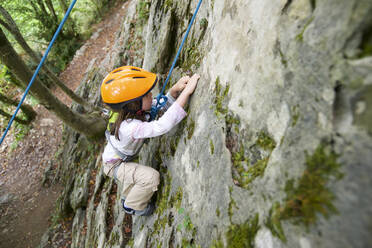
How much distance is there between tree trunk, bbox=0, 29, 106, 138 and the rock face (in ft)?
16.9

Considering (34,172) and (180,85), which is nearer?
(180,85)

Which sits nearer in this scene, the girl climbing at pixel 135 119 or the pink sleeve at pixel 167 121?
the pink sleeve at pixel 167 121

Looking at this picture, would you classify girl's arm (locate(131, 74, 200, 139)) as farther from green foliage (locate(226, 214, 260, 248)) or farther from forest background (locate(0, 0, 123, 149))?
forest background (locate(0, 0, 123, 149))

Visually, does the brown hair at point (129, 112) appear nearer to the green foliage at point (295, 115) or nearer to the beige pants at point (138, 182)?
the beige pants at point (138, 182)

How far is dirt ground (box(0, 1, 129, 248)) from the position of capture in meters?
9.87

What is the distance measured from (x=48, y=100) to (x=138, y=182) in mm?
5006

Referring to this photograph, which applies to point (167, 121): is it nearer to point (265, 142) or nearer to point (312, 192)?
point (265, 142)

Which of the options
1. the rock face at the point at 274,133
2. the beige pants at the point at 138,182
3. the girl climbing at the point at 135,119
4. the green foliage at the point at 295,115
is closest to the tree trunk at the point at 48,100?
the girl climbing at the point at 135,119

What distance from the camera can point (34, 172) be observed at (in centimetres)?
1216

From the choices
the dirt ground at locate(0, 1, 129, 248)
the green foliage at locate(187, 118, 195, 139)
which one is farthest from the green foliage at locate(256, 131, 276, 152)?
the dirt ground at locate(0, 1, 129, 248)

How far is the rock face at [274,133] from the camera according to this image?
3.83 ft

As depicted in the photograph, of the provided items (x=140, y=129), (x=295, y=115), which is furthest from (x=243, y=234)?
(x=140, y=129)

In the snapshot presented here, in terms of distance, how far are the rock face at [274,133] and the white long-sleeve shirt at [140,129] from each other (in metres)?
0.30

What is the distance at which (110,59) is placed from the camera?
1207 cm
